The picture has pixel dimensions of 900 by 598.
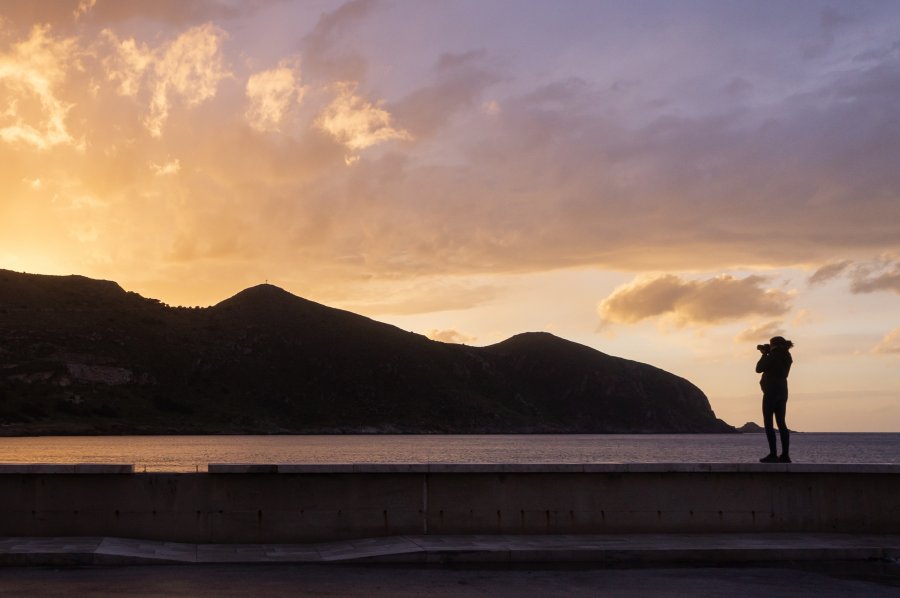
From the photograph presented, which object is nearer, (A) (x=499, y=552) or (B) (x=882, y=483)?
(A) (x=499, y=552)

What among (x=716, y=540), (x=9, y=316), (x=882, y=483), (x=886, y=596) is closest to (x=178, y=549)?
(x=716, y=540)

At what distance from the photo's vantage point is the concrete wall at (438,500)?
16281 millimetres

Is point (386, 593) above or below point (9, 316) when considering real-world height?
below

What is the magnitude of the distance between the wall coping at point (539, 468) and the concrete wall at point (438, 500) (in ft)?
0.08

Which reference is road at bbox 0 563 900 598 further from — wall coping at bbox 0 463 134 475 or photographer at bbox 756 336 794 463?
photographer at bbox 756 336 794 463

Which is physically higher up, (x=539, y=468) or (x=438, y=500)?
(x=539, y=468)

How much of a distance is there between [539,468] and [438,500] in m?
1.69

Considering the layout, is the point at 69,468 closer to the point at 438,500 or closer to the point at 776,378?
the point at 438,500

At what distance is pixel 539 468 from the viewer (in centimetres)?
1716

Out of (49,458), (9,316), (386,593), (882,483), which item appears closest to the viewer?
(386,593)

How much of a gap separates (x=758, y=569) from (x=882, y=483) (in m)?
4.58

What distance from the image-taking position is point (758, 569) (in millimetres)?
14711

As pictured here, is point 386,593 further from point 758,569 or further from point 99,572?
point 758,569

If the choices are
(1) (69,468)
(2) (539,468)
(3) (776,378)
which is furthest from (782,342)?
(1) (69,468)
